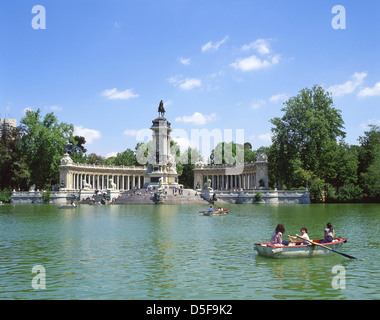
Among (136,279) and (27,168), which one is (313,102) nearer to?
(27,168)

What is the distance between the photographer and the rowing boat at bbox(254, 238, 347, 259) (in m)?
16.2

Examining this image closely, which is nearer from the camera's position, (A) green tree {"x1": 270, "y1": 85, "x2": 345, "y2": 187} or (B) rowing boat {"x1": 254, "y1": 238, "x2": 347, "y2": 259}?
(B) rowing boat {"x1": 254, "y1": 238, "x2": 347, "y2": 259}

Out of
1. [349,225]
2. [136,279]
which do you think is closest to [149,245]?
[136,279]

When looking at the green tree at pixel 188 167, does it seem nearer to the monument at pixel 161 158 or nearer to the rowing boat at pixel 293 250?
the monument at pixel 161 158

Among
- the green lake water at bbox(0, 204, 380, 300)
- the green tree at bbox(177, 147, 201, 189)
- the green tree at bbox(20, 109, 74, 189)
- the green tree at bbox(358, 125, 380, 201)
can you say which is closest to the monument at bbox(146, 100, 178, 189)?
the green tree at bbox(20, 109, 74, 189)

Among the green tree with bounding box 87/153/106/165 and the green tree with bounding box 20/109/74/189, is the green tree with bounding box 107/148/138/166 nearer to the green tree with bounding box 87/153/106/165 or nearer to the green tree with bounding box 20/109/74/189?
the green tree with bounding box 87/153/106/165

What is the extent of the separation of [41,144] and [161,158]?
2379 cm

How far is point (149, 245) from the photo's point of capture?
1983cm

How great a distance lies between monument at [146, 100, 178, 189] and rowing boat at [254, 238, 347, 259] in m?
60.2

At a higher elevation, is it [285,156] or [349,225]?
[285,156]

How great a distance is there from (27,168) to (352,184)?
6122 centimetres

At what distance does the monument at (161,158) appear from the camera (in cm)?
7750

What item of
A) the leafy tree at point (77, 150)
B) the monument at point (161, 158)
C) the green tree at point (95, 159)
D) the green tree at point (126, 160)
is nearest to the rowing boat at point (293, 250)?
the monument at point (161, 158)
